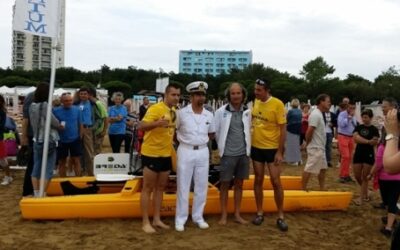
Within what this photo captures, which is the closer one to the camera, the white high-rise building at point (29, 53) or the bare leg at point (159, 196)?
the bare leg at point (159, 196)

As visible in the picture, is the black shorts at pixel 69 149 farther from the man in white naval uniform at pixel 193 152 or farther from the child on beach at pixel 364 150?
the child on beach at pixel 364 150

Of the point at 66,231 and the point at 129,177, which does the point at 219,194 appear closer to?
the point at 129,177

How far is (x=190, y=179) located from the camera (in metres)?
5.66

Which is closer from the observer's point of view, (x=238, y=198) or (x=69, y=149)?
(x=238, y=198)

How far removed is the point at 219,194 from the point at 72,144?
289 centimetres

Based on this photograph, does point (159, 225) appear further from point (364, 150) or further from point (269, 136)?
point (364, 150)

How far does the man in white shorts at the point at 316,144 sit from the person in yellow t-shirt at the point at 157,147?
274cm

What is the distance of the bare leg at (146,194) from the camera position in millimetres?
5512

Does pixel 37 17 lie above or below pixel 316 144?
above

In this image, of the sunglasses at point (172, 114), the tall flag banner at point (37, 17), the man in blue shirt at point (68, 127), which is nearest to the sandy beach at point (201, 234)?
the sunglasses at point (172, 114)

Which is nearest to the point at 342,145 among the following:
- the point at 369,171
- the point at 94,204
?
the point at 369,171

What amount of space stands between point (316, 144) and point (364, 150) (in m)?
0.73

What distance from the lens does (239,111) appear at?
589 cm

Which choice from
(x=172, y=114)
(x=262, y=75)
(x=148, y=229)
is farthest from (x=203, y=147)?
(x=262, y=75)
